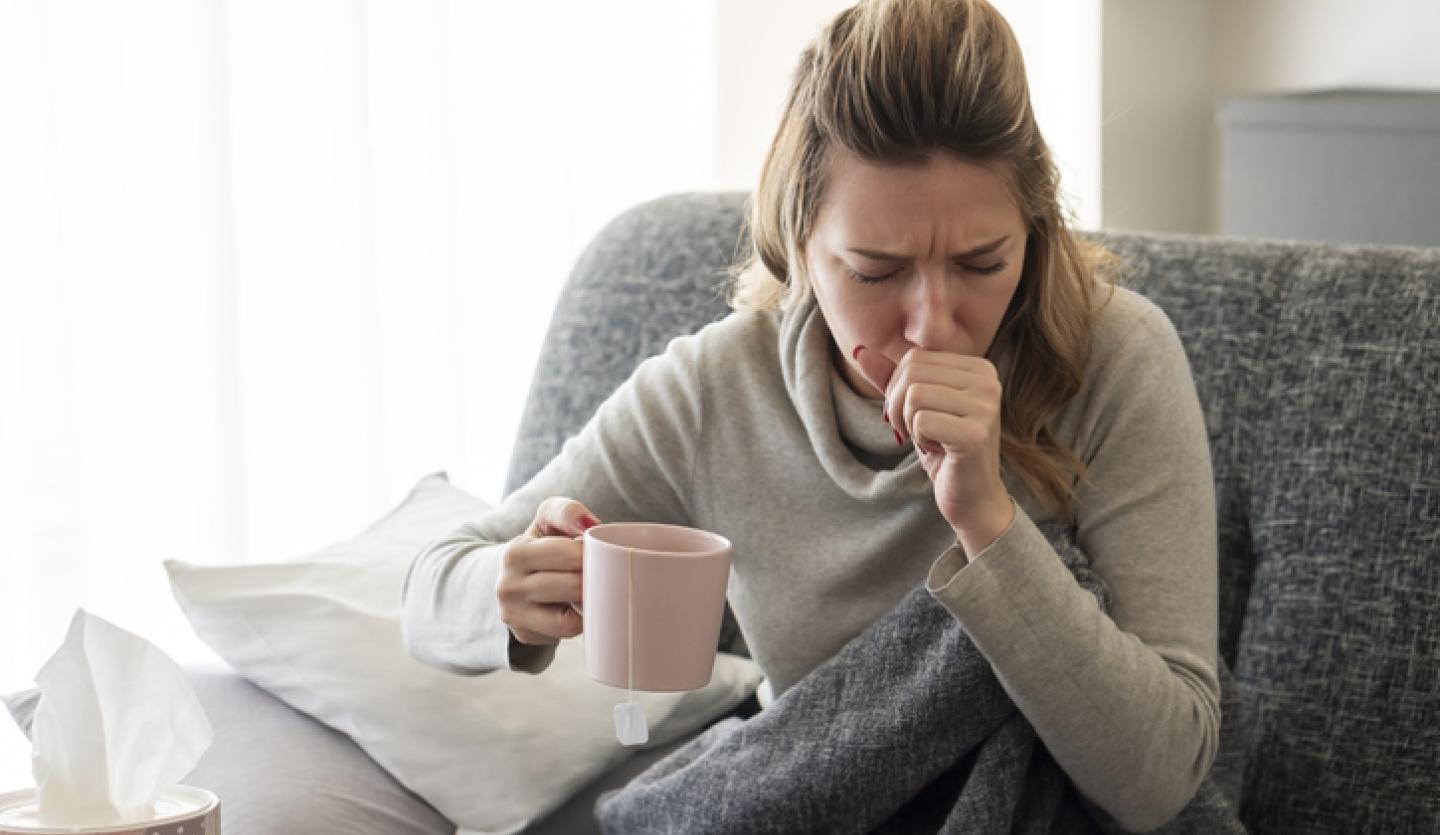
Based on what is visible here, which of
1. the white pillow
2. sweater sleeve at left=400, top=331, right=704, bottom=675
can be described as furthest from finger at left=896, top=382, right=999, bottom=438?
the white pillow

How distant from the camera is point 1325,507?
136cm

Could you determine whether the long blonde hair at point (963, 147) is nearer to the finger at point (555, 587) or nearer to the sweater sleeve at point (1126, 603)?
the sweater sleeve at point (1126, 603)

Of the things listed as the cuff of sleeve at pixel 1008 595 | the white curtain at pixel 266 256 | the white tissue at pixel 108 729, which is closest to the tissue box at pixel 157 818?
the white tissue at pixel 108 729

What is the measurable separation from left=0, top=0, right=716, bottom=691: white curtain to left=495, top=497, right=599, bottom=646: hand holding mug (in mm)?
1137

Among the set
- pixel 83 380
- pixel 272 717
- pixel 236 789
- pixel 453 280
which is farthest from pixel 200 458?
pixel 236 789

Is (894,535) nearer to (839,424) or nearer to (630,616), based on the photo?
(839,424)

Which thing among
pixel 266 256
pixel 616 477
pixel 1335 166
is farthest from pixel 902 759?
pixel 1335 166

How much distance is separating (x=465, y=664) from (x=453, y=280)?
4.11ft

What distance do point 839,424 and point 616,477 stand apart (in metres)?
0.20

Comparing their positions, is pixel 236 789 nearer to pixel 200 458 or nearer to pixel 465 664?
pixel 465 664

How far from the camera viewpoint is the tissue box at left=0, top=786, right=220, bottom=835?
2.64ft

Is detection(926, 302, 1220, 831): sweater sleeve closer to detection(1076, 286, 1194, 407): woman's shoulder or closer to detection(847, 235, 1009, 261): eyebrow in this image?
detection(1076, 286, 1194, 407): woman's shoulder

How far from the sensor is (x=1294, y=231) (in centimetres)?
259

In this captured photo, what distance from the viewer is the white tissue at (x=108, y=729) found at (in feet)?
2.74
